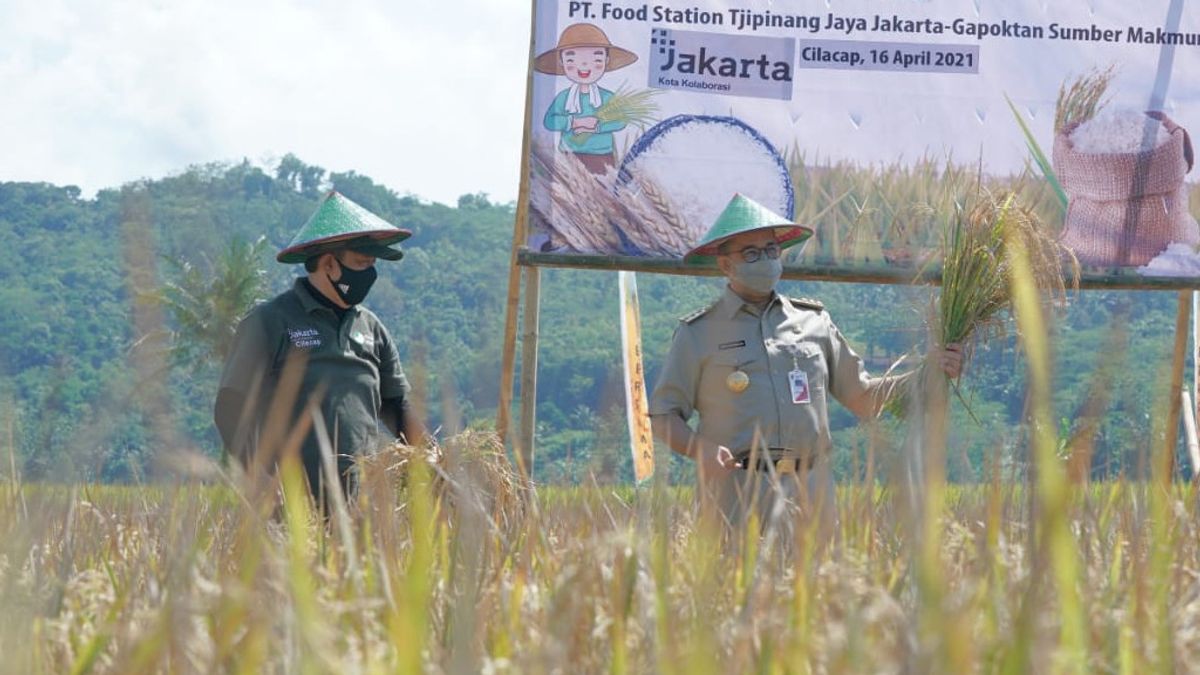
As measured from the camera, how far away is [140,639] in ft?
6.53

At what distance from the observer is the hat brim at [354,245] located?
19.7 feet

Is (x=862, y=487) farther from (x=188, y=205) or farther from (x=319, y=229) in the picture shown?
(x=319, y=229)

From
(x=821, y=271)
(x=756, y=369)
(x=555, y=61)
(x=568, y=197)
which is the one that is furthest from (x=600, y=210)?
(x=756, y=369)

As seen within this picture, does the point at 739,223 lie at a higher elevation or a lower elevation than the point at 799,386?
higher

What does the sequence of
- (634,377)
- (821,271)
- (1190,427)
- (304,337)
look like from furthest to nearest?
(634,377) < (1190,427) < (821,271) < (304,337)

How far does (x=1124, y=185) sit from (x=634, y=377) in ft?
7.20

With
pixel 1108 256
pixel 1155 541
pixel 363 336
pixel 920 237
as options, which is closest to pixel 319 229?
pixel 363 336

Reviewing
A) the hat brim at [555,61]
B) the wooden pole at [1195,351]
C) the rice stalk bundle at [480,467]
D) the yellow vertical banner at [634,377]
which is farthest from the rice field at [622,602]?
the wooden pole at [1195,351]

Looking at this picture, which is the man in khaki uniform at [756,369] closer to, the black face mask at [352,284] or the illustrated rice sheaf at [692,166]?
the black face mask at [352,284]

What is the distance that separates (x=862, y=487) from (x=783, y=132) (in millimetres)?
4092

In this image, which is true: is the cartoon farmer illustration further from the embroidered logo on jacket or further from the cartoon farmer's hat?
the embroidered logo on jacket

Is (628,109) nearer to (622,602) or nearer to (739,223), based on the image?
(739,223)

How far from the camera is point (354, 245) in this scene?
605 cm

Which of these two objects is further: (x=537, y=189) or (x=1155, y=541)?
(x=537, y=189)
